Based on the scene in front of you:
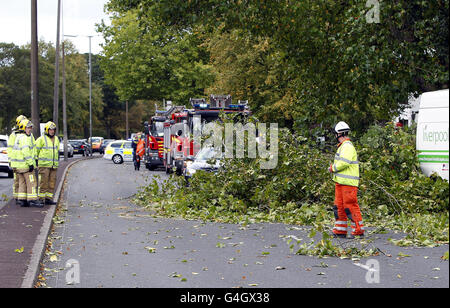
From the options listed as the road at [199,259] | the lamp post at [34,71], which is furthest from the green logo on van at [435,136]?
the lamp post at [34,71]

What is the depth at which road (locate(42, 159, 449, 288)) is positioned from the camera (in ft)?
25.4

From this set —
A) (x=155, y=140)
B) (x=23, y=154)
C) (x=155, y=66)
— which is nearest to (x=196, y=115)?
(x=155, y=140)

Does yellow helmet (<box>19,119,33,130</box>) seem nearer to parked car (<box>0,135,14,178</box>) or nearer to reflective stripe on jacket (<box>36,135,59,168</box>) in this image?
reflective stripe on jacket (<box>36,135,59,168</box>)

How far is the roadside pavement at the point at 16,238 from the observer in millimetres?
7852

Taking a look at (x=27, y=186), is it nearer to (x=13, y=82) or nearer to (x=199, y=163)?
(x=199, y=163)

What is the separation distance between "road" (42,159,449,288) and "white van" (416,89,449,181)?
2015 mm

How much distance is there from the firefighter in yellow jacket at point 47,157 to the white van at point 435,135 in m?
14.3

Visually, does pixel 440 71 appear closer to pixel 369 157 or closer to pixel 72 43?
pixel 369 157

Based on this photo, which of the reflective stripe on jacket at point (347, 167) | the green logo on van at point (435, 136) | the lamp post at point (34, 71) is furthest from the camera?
the lamp post at point (34, 71)

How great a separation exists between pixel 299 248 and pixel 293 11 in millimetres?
6350

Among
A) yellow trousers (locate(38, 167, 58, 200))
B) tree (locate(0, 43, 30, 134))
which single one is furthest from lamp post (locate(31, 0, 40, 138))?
tree (locate(0, 43, 30, 134))

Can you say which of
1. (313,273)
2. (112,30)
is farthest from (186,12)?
(112,30)

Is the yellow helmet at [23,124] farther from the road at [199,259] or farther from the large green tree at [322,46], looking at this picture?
the large green tree at [322,46]

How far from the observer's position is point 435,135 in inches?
107
